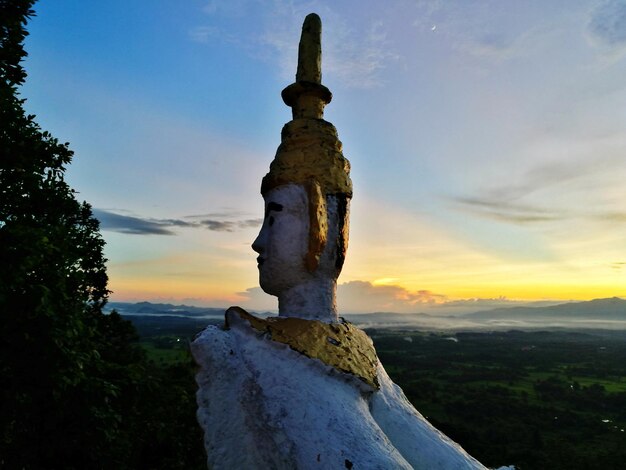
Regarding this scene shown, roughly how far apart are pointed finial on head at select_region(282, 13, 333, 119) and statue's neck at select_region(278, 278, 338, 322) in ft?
4.52

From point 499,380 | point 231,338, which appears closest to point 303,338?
point 231,338

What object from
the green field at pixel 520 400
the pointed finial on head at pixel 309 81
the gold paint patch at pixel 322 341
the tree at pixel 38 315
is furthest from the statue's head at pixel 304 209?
the green field at pixel 520 400

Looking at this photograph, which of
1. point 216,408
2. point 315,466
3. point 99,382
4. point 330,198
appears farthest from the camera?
point 99,382

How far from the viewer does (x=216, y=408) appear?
9.25ft

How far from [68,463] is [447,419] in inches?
2005

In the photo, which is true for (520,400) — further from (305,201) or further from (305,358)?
(305,358)

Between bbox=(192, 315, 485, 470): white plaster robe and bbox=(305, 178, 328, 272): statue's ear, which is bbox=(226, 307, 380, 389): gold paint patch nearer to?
bbox=(192, 315, 485, 470): white plaster robe

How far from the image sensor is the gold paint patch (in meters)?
2.95

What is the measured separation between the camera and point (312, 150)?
140 inches

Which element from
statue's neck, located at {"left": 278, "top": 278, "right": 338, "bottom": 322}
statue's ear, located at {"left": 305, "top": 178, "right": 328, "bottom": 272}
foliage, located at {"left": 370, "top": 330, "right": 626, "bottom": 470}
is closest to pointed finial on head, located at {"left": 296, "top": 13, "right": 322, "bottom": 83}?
statue's ear, located at {"left": 305, "top": 178, "right": 328, "bottom": 272}

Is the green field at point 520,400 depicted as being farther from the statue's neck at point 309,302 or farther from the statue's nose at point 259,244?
the statue's nose at point 259,244

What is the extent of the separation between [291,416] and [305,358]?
40 cm

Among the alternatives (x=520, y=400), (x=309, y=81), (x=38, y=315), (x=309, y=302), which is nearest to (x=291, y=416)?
(x=309, y=302)

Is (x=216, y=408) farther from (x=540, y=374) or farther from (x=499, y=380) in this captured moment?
(x=540, y=374)
